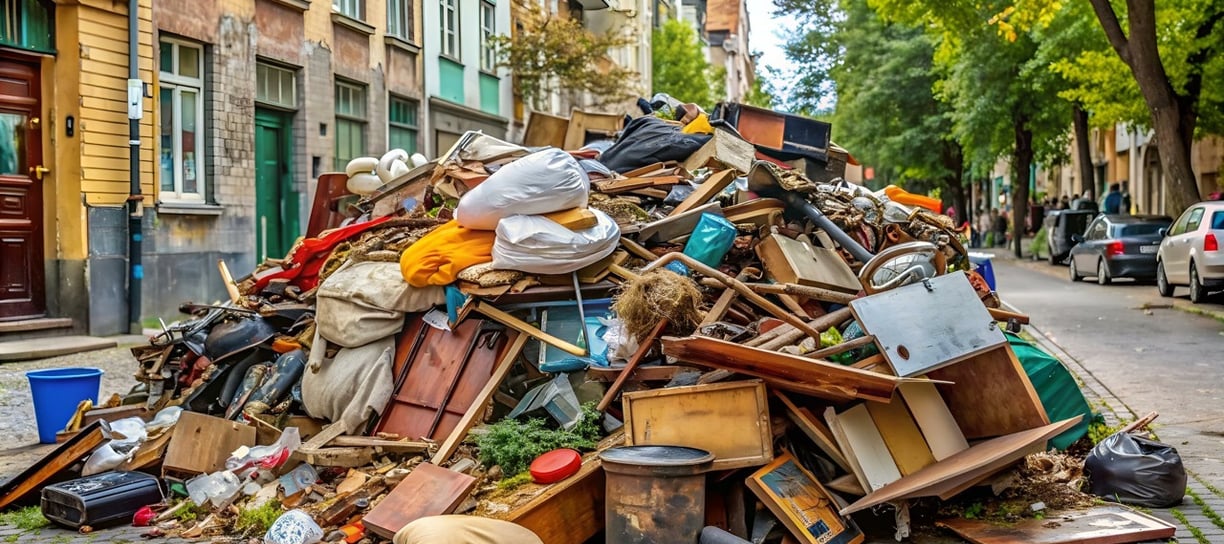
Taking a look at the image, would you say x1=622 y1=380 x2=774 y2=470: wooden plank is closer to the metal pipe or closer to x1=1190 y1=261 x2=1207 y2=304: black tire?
the metal pipe

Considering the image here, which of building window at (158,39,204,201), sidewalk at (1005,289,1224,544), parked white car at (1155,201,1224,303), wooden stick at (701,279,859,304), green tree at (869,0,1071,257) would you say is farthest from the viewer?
green tree at (869,0,1071,257)

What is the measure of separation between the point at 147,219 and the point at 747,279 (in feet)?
27.6

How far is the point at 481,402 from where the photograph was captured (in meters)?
7.09

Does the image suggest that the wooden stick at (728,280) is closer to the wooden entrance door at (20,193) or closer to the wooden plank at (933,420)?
the wooden plank at (933,420)

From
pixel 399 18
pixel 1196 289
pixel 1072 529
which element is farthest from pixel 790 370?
pixel 399 18

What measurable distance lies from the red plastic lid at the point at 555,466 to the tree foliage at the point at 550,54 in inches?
696

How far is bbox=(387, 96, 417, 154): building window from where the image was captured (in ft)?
64.8

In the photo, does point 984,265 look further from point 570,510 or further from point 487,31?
point 487,31

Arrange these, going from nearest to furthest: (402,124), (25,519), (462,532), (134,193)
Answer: (462,532), (25,519), (134,193), (402,124)

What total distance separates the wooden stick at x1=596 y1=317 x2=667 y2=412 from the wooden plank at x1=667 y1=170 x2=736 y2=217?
1.85m

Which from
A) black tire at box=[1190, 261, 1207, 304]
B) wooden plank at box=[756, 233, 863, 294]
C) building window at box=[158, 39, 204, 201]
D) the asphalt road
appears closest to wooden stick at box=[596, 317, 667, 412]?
wooden plank at box=[756, 233, 863, 294]

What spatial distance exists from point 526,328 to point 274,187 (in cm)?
1024

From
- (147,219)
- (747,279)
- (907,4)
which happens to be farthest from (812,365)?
(907,4)

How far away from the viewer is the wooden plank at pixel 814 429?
6078 mm
